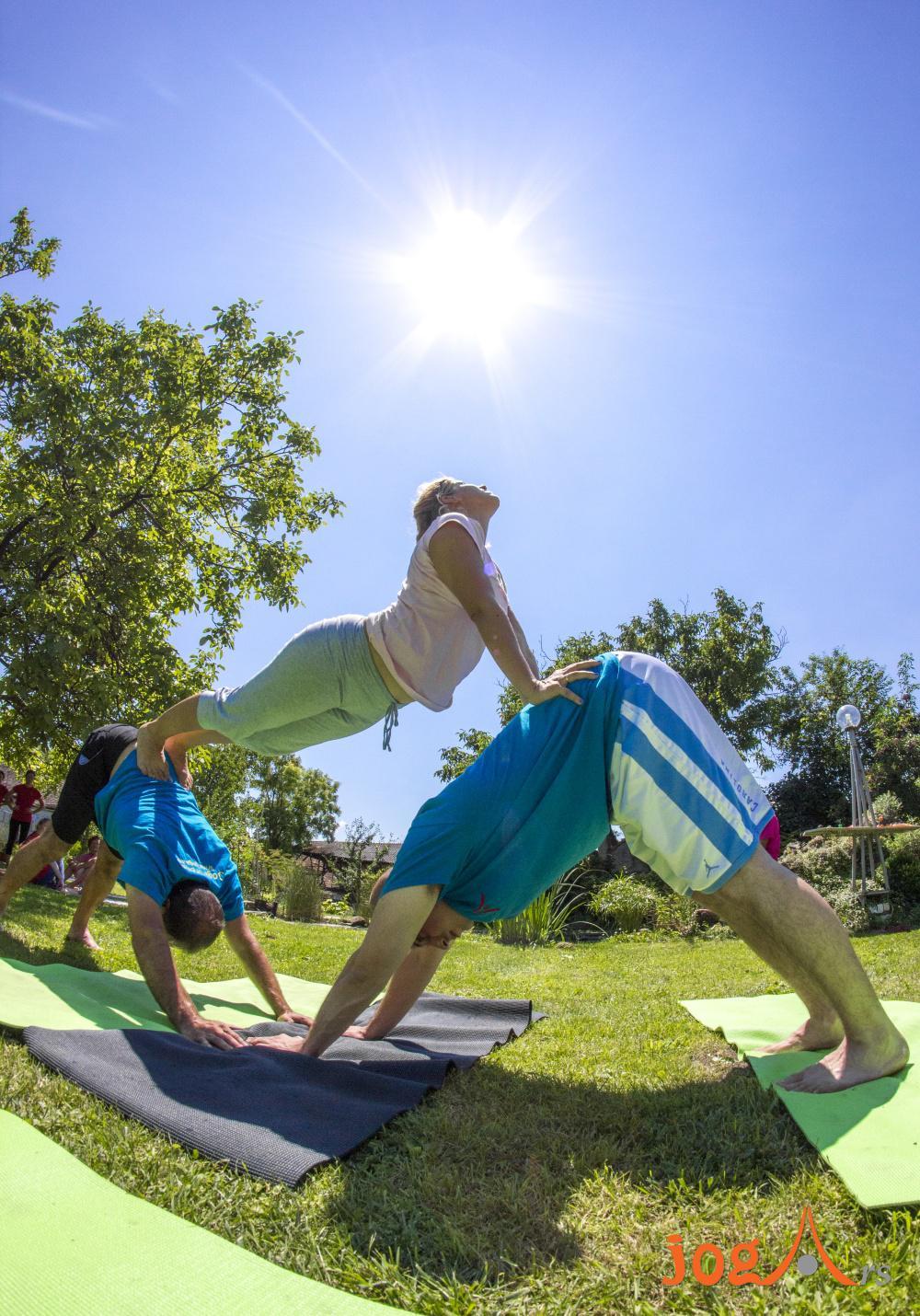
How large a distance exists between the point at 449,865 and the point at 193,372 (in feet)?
47.0

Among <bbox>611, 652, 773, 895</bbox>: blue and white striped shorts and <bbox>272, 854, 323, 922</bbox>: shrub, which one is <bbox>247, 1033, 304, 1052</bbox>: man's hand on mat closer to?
<bbox>611, 652, 773, 895</bbox>: blue and white striped shorts

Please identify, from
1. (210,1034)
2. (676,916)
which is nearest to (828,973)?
(210,1034)

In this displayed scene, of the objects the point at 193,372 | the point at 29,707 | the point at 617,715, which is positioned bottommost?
the point at 617,715

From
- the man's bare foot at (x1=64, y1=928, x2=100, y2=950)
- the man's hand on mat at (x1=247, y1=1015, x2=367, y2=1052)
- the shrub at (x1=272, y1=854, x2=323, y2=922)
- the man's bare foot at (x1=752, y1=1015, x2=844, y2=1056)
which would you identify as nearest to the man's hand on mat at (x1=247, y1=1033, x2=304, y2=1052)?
the man's hand on mat at (x1=247, y1=1015, x2=367, y2=1052)

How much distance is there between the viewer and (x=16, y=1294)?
133 cm

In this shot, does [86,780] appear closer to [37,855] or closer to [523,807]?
[37,855]

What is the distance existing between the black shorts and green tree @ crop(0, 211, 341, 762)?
23.1 ft

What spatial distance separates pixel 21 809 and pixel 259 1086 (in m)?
13.6

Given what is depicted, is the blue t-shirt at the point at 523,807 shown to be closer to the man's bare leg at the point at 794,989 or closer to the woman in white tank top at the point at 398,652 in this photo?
the woman in white tank top at the point at 398,652

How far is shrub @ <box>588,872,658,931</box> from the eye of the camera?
11.3m

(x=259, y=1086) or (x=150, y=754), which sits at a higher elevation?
(x=150, y=754)

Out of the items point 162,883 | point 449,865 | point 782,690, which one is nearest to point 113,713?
point 162,883

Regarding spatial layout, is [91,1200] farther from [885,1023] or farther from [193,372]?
[193,372]

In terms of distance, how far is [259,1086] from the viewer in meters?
2.37
